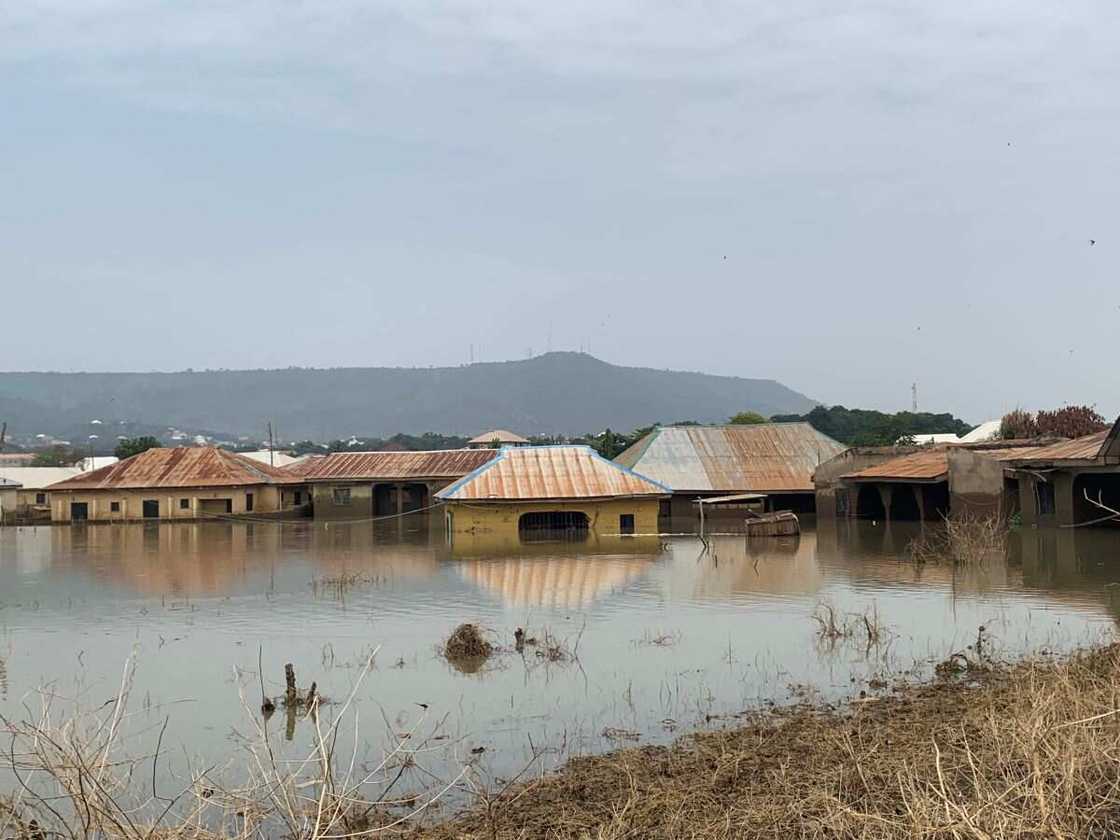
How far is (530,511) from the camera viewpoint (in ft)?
110

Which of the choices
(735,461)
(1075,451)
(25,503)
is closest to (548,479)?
(735,461)

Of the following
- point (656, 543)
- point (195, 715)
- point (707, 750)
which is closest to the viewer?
point (707, 750)

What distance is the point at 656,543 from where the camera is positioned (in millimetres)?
30859

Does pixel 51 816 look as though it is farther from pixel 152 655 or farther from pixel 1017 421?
pixel 1017 421

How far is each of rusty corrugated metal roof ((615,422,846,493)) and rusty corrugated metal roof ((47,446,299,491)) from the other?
16.0 meters

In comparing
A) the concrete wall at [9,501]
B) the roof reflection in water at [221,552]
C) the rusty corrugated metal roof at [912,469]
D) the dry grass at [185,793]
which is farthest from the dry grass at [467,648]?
the concrete wall at [9,501]

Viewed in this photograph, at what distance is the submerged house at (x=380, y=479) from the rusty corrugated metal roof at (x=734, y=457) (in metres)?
7.24

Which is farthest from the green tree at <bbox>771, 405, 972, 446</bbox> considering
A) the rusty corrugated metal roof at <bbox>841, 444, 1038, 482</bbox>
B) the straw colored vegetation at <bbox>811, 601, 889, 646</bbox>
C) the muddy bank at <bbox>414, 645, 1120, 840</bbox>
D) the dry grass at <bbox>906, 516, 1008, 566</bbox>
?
the muddy bank at <bbox>414, 645, 1120, 840</bbox>

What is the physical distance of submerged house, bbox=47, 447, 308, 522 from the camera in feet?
149

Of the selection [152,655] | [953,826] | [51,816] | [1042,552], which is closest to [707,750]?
[953,826]

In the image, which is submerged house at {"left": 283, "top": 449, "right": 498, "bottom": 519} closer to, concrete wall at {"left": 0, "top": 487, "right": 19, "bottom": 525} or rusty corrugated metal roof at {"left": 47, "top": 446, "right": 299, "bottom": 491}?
rusty corrugated metal roof at {"left": 47, "top": 446, "right": 299, "bottom": 491}

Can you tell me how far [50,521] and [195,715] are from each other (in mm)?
39607

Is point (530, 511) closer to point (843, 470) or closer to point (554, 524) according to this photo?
point (554, 524)

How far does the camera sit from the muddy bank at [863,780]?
600 centimetres
